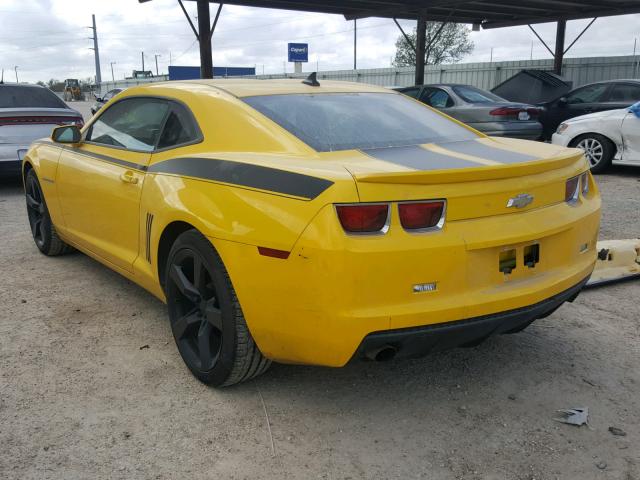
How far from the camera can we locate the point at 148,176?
10.5ft

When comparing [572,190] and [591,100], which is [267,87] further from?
[591,100]

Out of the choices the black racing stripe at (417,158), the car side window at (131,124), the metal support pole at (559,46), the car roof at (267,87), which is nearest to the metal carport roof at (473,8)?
the metal support pole at (559,46)

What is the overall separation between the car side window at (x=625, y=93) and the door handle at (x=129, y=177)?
31.8 feet

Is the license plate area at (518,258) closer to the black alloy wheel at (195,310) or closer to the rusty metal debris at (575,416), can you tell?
the rusty metal debris at (575,416)

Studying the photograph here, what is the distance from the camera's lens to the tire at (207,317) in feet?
8.64

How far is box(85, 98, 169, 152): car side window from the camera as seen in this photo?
3.42m

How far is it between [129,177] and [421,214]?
1806 millimetres

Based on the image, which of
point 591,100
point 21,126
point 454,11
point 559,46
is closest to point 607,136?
point 591,100

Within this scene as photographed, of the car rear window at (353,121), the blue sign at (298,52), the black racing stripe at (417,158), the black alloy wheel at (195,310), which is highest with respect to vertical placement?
the blue sign at (298,52)

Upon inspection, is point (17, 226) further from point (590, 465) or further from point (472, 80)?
point (472, 80)

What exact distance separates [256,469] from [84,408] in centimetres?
93

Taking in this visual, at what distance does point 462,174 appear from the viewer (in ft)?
A: 7.75

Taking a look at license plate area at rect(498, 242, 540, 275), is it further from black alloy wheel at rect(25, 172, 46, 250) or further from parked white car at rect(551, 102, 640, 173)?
parked white car at rect(551, 102, 640, 173)

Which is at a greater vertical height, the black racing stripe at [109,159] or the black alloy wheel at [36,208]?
the black racing stripe at [109,159]
